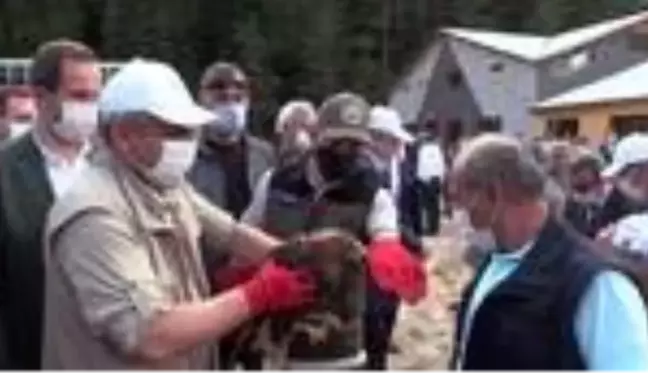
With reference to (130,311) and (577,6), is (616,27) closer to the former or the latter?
(577,6)

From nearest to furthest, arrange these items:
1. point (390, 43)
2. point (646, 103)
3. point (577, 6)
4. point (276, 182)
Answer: point (276, 182) < point (646, 103) < point (390, 43) < point (577, 6)

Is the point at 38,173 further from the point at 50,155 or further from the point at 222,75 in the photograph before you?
the point at 222,75

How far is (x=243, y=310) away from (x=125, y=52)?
175ft

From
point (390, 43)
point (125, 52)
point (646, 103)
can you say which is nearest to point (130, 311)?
point (646, 103)

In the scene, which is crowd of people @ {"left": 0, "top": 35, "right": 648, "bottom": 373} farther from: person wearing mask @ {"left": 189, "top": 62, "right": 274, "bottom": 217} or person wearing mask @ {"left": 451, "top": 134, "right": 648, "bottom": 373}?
person wearing mask @ {"left": 189, "top": 62, "right": 274, "bottom": 217}

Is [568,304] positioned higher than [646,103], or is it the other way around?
[568,304]

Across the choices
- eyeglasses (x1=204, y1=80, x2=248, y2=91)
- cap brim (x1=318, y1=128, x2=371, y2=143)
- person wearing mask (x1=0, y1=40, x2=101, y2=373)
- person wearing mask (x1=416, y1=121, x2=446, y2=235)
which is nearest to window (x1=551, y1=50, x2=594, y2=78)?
person wearing mask (x1=416, y1=121, x2=446, y2=235)

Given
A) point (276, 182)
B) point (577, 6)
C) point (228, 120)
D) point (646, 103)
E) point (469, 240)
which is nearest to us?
point (469, 240)

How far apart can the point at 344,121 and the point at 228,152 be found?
1.62 metres

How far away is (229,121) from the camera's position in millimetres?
8703

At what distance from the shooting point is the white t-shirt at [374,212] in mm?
6508

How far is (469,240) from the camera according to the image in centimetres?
500

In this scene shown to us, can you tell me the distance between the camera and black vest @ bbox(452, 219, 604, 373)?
439cm

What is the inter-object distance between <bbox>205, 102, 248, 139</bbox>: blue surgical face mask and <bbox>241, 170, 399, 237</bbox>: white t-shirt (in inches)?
43.9
